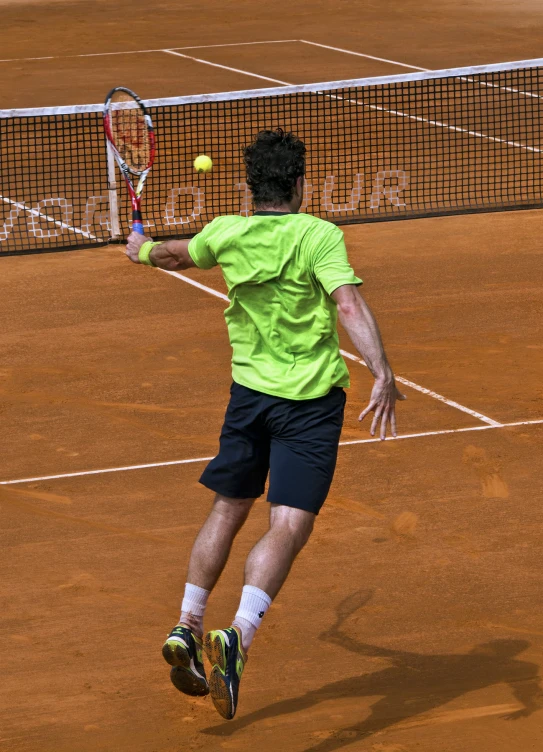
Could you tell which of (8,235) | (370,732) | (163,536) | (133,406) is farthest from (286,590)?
(8,235)

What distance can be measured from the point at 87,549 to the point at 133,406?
2180 mm

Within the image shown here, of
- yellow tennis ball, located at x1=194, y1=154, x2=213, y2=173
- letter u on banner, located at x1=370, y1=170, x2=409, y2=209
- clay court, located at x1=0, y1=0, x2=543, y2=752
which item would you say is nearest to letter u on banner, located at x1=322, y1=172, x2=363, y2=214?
letter u on banner, located at x1=370, y1=170, x2=409, y2=209

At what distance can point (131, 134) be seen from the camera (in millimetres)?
7578

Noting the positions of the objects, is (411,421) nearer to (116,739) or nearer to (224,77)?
(116,739)

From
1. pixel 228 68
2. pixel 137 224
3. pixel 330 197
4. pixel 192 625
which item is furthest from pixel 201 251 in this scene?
pixel 228 68

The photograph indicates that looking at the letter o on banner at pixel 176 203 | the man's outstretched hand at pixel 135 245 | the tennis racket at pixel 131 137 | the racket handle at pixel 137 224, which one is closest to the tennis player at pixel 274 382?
the man's outstretched hand at pixel 135 245

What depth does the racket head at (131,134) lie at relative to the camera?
22.7ft

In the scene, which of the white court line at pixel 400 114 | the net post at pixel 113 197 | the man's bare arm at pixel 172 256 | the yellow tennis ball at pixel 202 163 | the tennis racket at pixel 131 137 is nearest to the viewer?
the man's bare arm at pixel 172 256

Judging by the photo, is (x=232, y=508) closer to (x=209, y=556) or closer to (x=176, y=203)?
(x=209, y=556)

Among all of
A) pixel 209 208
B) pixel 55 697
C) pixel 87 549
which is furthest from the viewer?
pixel 209 208

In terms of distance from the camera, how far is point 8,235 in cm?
1330

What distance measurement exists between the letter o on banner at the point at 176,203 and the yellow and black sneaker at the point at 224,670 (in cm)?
957

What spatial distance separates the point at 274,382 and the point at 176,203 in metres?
9.77

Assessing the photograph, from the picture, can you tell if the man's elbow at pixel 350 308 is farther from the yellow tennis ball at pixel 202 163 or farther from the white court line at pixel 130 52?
the white court line at pixel 130 52
